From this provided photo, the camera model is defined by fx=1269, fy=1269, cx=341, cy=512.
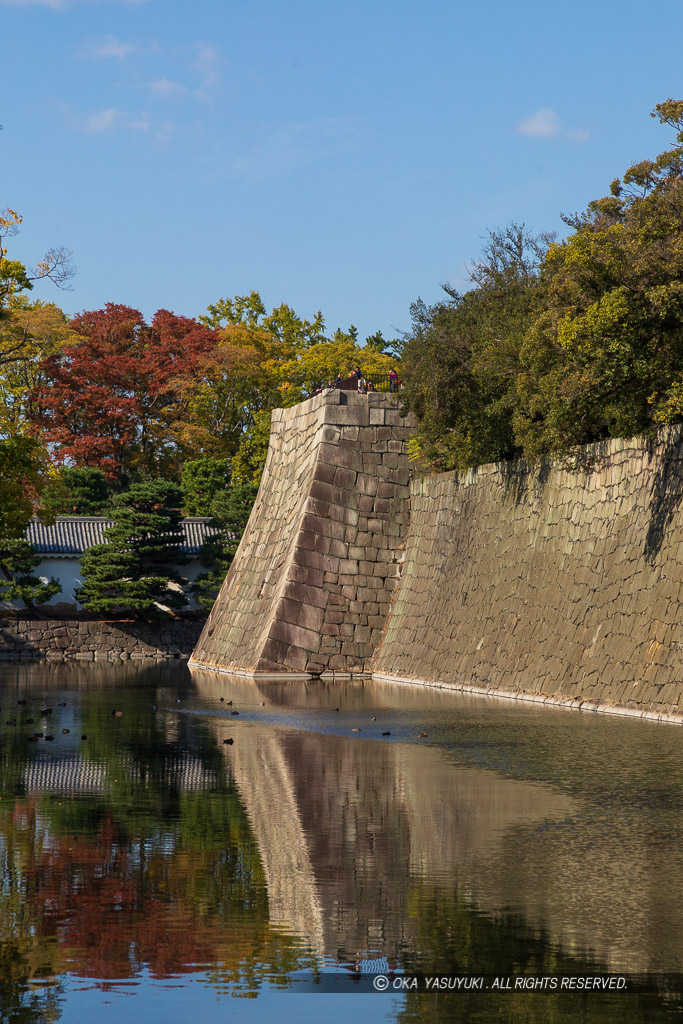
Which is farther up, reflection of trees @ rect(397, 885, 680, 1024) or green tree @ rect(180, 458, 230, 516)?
green tree @ rect(180, 458, 230, 516)

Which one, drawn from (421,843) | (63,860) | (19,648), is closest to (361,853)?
(421,843)

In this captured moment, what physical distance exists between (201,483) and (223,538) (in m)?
4.25

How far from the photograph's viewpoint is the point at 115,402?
56000mm

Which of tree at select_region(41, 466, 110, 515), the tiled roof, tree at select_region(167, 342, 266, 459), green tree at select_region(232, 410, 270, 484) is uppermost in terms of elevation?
tree at select_region(167, 342, 266, 459)

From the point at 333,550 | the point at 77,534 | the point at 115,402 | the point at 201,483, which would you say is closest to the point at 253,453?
the point at 201,483

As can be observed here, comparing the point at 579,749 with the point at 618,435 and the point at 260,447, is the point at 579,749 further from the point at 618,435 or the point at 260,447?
the point at 260,447

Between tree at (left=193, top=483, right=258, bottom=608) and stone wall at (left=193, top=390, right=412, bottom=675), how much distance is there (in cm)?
1303

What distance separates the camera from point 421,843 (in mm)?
8367

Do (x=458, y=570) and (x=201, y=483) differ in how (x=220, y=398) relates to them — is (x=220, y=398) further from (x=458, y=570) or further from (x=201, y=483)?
(x=458, y=570)

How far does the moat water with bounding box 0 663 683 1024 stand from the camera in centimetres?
520

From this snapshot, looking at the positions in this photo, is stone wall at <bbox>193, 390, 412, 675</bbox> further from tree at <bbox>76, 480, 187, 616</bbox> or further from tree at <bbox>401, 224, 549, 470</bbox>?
tree at <bbox>76, 480, 187, 616</bbox>

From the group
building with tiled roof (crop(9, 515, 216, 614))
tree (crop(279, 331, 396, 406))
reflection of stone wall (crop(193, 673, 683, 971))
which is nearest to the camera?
reflection of stone wall (crop(193, 673, 683, 971))

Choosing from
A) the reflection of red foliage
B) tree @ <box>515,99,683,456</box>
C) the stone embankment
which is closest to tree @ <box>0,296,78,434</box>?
the stone embankment

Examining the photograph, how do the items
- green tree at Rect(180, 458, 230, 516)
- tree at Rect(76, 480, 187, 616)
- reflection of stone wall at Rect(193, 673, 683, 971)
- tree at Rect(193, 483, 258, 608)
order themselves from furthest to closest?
green tree at Rect(180, 458, 230, 516) → tree at Rect(193, 483, 258, 608) → tree at Rect(76, 480, 187, 616) → reflection of stone wall at Rect(193, 673, 683, 971)
